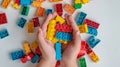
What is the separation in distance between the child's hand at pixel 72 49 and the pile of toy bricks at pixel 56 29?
0.02m

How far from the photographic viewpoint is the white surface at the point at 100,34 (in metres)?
0.93

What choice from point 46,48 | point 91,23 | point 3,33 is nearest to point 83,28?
point 91,23

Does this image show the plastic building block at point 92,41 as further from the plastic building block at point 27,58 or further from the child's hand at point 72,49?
the plastic building block at point 27,58

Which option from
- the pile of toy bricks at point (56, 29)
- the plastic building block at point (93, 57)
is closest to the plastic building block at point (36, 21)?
the pile of toy bricks at point (56, 29)

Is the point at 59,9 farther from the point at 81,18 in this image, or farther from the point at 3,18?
the point at 3,18

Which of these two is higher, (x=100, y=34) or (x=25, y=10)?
(x=25, y=10)

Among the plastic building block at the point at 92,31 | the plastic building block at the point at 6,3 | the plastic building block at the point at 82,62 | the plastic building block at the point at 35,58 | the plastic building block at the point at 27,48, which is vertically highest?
the plastic building block at the point at 6,3

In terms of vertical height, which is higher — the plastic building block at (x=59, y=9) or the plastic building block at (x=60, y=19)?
the plastic building block at (x=59, y=9)

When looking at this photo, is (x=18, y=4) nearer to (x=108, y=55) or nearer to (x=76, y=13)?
(x=76, y=13)

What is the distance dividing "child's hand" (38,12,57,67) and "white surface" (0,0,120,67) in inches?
1.9

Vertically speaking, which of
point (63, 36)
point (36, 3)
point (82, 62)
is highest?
point (36, 3)

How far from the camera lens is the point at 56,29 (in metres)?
0.91

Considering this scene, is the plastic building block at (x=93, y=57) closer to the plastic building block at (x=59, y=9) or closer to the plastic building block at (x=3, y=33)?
the plastic building block at (x=59, y=9)

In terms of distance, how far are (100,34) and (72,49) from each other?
118 millimetres
